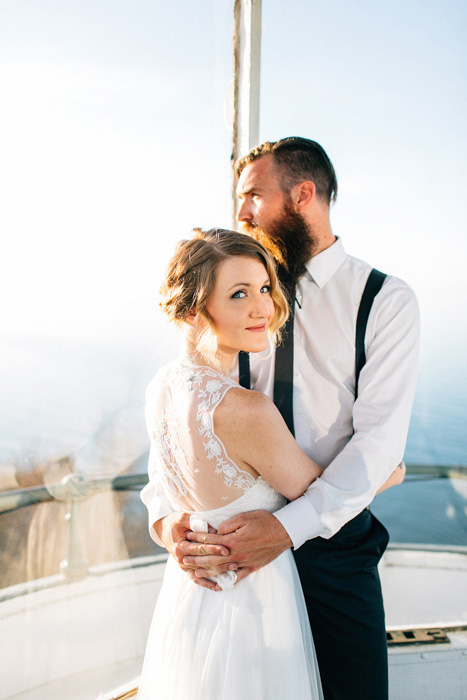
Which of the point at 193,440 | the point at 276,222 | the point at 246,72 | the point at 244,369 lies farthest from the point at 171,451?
the point at 246,72

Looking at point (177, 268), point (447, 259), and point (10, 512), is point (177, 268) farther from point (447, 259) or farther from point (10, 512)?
point (447, 259)

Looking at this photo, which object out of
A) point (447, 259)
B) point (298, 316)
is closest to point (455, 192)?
point (447, 259)

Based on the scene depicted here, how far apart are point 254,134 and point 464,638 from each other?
216 centimetres

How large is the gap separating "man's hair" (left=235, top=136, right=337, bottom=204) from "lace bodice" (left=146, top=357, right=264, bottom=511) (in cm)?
66

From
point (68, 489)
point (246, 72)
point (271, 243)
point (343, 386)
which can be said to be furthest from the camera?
point (246, 72)

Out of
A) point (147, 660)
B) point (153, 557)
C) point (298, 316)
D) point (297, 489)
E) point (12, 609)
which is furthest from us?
point (153, 557)

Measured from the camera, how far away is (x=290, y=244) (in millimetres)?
1430

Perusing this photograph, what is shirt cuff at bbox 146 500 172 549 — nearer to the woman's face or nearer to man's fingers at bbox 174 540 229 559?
man's fingers at bbox 174 540 229 559

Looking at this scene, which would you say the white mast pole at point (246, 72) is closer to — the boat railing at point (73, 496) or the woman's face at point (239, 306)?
the woman's face at point (239, 306)

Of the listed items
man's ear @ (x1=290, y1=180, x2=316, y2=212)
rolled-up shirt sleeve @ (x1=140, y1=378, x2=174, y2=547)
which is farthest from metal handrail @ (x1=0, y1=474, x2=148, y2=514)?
man's ear @ (x1=290, y1=180, x2=316, y2=212)

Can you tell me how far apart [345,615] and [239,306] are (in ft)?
2.69

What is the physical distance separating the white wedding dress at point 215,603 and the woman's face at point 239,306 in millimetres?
108

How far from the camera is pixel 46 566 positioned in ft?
5.49

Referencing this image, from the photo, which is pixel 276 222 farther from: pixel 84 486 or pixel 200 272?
pixel 84 486
